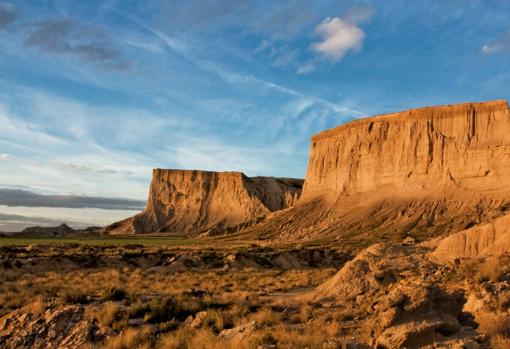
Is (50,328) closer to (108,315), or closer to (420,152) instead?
(108,315)

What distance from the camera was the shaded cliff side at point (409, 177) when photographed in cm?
6044

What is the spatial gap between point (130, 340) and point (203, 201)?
109 metres

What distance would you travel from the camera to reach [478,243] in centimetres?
1609

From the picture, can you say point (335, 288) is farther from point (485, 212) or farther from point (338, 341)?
point (485, 212)

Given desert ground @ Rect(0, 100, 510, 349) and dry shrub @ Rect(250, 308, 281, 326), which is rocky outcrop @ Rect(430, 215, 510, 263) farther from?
dry shrub @ Rect(250, 308, 281, 326)

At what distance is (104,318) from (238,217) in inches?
3939

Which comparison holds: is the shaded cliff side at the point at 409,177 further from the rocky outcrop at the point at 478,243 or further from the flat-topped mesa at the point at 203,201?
the rocky outcrop at the point at 478,243

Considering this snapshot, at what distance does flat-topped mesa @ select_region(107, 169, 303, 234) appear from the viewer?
4387 inches

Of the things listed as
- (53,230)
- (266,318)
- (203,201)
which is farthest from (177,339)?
(53,230)

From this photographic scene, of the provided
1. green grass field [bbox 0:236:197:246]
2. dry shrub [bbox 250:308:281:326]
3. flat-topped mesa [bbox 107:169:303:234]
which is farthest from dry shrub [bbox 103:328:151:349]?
flat-topped mesa [bbox 107:169:303:234]

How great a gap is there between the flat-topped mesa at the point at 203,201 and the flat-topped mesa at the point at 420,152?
2861 cm

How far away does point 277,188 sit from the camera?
4724 inches

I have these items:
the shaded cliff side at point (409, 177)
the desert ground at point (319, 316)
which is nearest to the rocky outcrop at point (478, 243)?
the desert ground at point (319, 316)

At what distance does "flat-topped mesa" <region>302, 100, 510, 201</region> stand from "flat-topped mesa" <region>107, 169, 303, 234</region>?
2861cm
